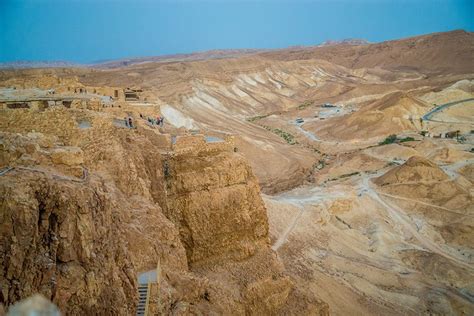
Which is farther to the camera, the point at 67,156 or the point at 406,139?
the point at 406,139

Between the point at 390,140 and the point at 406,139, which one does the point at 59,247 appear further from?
the point at 390,140

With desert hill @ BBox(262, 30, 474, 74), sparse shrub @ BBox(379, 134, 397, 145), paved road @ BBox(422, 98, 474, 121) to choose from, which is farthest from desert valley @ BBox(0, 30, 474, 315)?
desert hill @ BBox(262, 30, 474, 74)

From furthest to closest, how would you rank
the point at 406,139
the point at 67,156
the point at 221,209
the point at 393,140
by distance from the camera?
the point at 393,140 → the point at 406,139 → the point at 221,209 → the point at 67,156

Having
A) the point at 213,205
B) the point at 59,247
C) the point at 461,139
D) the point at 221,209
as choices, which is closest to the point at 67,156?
the point at 59,247

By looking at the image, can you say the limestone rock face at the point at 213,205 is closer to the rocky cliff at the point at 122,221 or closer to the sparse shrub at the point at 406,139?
the rocky cliff at the point at 122,221

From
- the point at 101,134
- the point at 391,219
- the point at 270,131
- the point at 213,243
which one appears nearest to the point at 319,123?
the point at 270,131

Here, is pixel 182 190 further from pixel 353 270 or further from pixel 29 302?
pixel 29 302

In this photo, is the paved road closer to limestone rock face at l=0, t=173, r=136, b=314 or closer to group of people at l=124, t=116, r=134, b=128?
group of people at l=124, t=116, r=134, b=128
